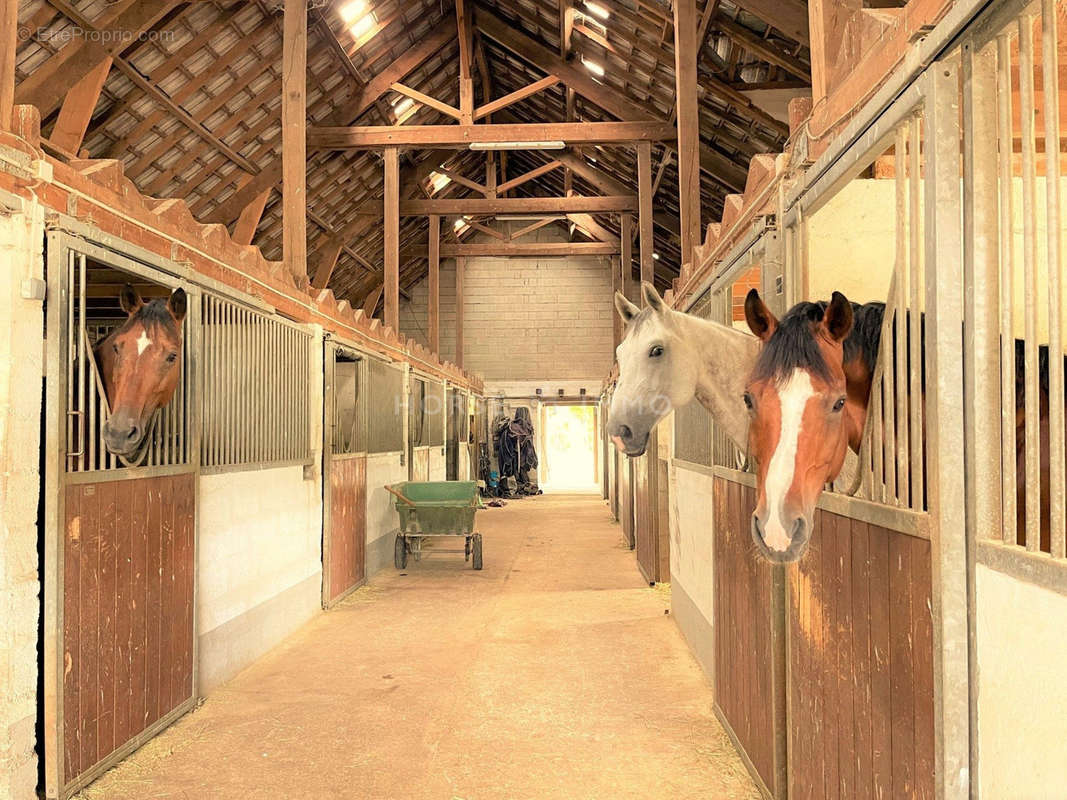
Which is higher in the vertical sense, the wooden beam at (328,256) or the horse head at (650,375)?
the wooden beam at (328,256)

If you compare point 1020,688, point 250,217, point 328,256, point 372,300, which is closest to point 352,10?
point 250,217

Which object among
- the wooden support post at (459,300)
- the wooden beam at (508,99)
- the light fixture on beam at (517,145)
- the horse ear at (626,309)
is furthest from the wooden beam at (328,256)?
the horse ear at (626,309)

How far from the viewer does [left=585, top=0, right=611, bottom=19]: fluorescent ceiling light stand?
28.7 feet

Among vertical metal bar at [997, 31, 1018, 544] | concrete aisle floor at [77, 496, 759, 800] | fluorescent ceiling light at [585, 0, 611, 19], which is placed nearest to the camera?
vertical metal bar at [997, 31, 1018, 544]

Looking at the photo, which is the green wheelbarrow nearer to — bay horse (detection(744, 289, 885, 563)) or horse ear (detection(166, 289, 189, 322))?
horse ear (detection(166, 289, 189, 322))

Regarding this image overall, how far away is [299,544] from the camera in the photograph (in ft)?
17.2

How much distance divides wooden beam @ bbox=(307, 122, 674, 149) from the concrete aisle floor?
19.8ft

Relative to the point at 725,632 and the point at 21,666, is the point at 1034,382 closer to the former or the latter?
the point at 725,632

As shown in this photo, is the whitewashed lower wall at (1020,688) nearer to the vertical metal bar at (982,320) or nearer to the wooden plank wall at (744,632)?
the vertical metal bar at (982,320)

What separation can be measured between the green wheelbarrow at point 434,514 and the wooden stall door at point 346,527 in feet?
1.16

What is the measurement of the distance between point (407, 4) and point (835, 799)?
10563 millimetres

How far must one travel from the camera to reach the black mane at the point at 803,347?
1558mm

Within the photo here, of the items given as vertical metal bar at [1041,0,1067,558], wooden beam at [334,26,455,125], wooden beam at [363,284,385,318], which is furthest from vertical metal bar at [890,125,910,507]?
wooden beam at [363,284,385,318]
